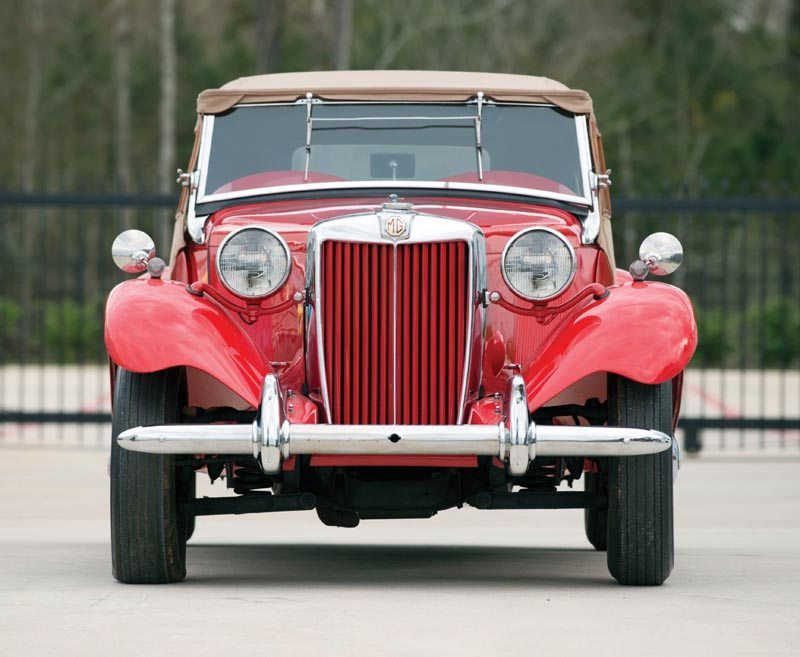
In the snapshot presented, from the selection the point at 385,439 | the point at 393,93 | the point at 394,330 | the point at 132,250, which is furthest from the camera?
the point at 393,93

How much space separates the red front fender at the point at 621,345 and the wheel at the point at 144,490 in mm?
1382

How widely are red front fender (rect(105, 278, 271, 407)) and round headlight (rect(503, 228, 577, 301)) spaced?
1.03m

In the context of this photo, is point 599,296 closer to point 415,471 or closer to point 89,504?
point 415,471

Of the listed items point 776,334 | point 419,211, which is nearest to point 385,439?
point 419,211

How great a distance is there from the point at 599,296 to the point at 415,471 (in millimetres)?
994

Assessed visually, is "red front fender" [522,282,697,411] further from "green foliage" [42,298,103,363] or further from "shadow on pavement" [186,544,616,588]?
"green foliage" [42,298,103,363]

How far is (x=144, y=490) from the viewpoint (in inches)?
241

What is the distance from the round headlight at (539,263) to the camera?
6.35m

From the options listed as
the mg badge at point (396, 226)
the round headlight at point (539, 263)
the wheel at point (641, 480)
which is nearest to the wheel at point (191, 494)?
the mg badge at point (396, 226)

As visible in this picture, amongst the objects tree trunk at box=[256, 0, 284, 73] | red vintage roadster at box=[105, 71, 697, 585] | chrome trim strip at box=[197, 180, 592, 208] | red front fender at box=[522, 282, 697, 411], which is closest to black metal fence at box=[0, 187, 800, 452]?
tree trunk at box=[256, 0, 284, 73]

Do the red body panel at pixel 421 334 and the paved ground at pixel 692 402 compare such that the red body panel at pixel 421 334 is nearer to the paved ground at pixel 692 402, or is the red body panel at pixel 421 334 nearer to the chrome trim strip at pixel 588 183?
the chrome trim strip at pixel 588 183

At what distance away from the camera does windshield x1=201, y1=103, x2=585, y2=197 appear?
7.17m

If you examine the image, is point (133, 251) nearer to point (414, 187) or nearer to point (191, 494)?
point (414, 187)

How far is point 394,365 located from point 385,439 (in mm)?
571
